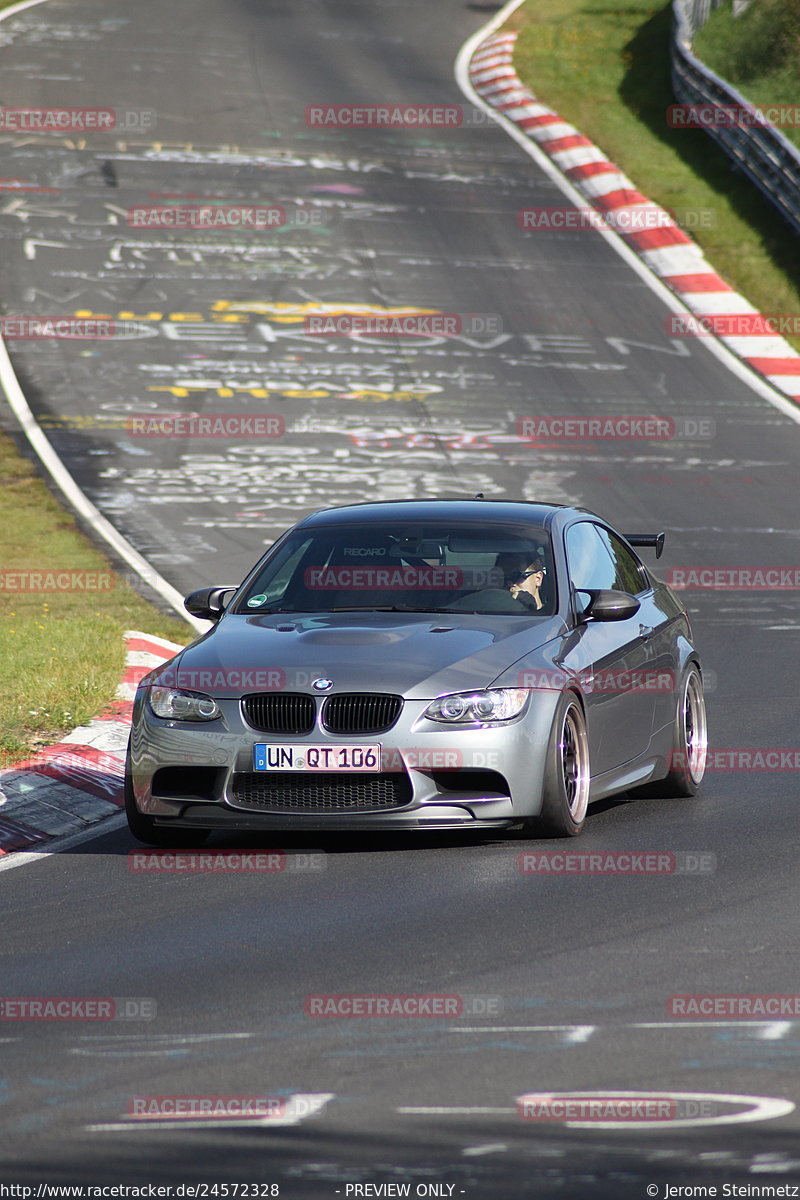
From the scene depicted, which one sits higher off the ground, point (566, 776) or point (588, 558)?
point (588, 558)

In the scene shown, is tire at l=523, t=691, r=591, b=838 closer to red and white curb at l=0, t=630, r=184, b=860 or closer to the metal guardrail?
red and white curb at l=0, t=630, r=184, b=860

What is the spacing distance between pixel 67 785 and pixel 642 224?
2161 cm

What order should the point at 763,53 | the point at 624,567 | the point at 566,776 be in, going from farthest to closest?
→ the point at 763,53 < the point at 624,567 < the point at 566,776

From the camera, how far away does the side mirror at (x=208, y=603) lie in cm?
935

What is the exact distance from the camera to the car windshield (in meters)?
9.12

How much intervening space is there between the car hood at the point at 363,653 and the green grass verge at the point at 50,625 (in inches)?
72.2

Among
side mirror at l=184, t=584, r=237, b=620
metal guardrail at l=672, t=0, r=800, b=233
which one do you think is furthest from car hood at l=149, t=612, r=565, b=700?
metal guardrail at l=672, t=0, r=800, b=233

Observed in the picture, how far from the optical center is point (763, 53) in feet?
113

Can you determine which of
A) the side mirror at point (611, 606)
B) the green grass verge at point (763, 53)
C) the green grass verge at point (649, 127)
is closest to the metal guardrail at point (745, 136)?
A: the green grass verge at point (649, 127)

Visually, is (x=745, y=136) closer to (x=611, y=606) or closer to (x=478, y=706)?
(x=611, y=606)

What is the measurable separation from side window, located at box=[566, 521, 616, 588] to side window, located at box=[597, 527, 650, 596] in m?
0.07

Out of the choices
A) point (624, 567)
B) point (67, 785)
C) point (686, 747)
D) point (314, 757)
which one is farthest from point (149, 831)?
point (624, 567)

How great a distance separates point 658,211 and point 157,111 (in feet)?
36.7

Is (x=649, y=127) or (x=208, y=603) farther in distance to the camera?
(x=649, y=127)
